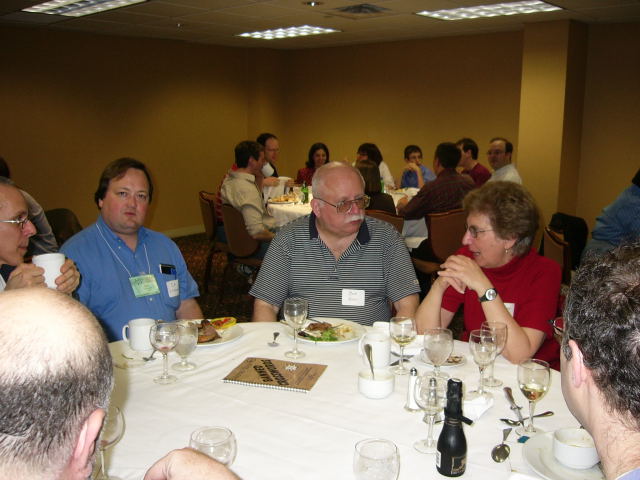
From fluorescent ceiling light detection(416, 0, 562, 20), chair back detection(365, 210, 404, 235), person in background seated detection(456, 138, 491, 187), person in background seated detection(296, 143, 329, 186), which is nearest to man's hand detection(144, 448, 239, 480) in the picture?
chair back detection(365, 210, 404, 235)

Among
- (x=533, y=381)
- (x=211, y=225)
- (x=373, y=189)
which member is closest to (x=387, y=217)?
(x=373, y=189)

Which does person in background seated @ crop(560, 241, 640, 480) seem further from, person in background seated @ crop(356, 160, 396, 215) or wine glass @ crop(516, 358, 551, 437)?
person in background seated @ crop(356, 160, 396, 215)

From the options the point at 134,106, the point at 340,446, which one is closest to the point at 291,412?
the point at 340,446

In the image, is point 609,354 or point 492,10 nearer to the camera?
point 609,354

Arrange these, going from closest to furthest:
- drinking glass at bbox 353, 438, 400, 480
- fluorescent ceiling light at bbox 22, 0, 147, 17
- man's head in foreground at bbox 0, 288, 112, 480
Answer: man's head in foreground at bbox 0, 288, 112, 480
drinking glass at bbox 353, 438, 400, 480
fluorescent ceiling light at bbox 22, 0, 147, 17

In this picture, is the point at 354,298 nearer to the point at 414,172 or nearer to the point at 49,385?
the point at 49,385

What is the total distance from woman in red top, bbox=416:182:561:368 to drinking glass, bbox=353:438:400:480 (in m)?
1.06

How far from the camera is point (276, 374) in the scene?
1.89 m

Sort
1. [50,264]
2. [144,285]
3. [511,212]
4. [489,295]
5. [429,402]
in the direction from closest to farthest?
1. [429,402]
2. [50,264]
3. [489,295]
4. [511,212]
5. [144,285]

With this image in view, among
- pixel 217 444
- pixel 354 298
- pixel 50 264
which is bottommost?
pixel 354 298

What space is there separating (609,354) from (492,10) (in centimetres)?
632

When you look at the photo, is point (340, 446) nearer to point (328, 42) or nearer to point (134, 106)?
point (134, 106)

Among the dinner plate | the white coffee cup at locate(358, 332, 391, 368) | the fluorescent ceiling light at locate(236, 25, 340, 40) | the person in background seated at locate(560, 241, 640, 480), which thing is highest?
the fluorescent ceiling light at locate(236, 25, 340, 40)

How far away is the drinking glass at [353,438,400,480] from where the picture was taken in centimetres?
122
